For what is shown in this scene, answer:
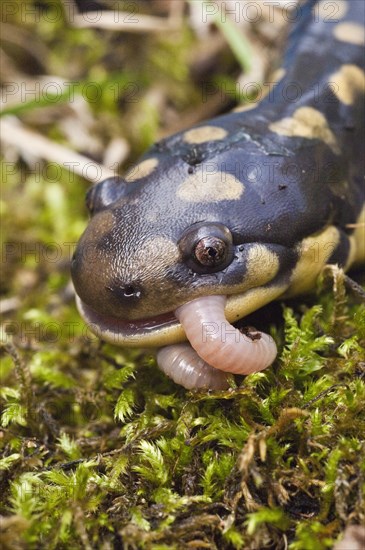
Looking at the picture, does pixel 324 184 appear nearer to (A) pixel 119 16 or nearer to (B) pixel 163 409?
(B) pixel 163 409

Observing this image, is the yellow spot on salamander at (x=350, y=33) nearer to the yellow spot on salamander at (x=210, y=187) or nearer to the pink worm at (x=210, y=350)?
the yellow spot on salamander at (x=210, y=187)

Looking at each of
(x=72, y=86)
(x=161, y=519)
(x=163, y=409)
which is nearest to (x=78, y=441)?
(x=163, y=409)

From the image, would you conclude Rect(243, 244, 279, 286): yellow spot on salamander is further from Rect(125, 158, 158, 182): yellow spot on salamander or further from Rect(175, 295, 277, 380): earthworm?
Rect(125, 158, 158, 182): yellow spot on salamander

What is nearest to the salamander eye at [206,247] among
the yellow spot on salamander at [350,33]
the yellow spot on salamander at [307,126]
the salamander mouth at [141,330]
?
the salamander mouth at [141,330]

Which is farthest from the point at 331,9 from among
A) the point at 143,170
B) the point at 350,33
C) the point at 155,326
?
the point at 155,326

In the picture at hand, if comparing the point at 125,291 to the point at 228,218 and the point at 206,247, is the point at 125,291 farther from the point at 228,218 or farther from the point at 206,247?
the point at 228,218

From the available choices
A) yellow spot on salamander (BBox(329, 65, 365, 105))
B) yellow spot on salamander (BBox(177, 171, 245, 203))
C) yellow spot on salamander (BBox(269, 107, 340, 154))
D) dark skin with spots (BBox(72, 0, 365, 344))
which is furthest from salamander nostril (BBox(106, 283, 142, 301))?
yellow spot on salamander (BBox(329, 65, 365, 105))
